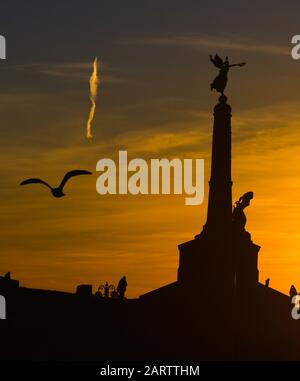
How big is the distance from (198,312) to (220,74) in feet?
37.7

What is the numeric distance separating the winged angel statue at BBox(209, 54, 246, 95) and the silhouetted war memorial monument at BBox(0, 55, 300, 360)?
0.04 m

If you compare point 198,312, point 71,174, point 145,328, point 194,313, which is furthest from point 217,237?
point 71,174

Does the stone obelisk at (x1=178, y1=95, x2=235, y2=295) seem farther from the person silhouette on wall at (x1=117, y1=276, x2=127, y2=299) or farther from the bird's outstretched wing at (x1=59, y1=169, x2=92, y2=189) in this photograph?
the bird's outstretched wing at (x1=59, y1=169, x2=92, y2=189)

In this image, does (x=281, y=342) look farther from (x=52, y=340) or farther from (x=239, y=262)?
(x=52, y=340)

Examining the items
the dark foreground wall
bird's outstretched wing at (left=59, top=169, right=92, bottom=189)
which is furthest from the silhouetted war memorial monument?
bird's outstretched wing at (left=59, top=169, right=92, bottom=189)

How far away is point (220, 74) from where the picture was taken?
85938mm

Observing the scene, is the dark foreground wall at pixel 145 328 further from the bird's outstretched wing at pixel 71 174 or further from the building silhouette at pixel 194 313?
the bird's outstretched wing at pixel 71 174

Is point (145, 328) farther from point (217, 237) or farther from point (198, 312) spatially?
point (217, 237)

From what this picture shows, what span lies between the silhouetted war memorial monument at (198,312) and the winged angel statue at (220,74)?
0.14 feet

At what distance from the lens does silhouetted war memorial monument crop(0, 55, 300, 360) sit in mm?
76125

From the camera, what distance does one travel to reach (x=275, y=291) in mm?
84875

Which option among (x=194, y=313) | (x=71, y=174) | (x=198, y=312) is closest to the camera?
(x=71, y=174)
